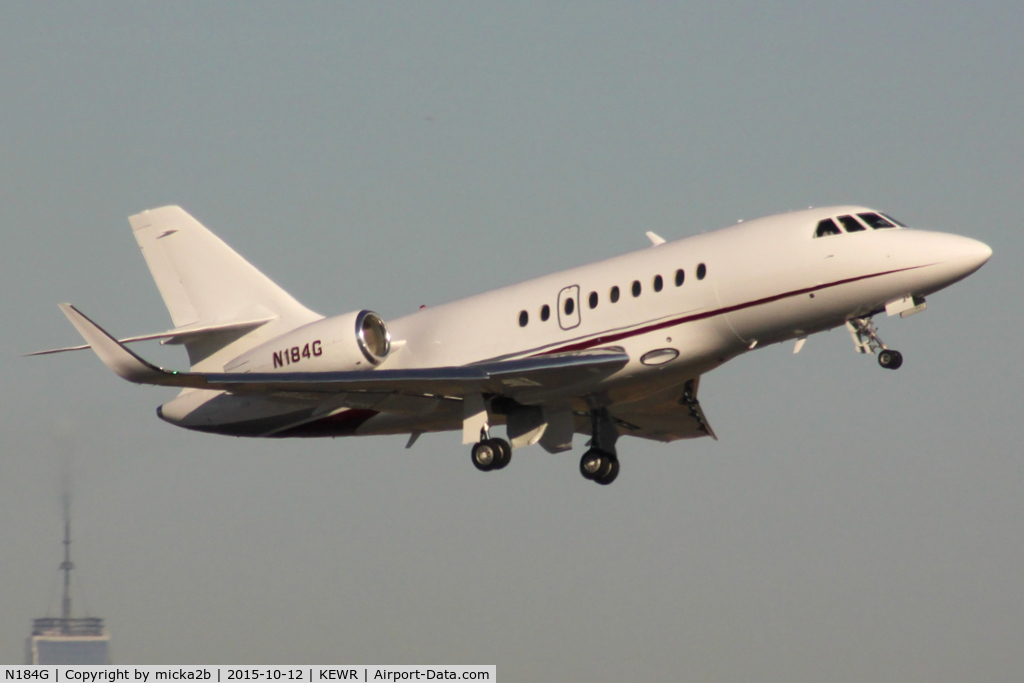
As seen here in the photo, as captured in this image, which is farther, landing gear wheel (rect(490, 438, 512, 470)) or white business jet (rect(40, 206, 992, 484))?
landing gear wheel (rect(490, 438, 512, 470))

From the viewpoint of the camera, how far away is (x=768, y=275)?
2138 cm

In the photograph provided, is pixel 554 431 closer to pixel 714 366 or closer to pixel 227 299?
pixel 714 366

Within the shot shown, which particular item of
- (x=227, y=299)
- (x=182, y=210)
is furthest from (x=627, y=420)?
(x=182, y=210)

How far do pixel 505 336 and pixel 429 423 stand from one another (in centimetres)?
279

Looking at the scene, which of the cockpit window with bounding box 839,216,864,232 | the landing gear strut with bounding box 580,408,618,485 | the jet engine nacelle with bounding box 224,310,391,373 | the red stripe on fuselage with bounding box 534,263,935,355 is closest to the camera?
the red stripe on fuselage with bounding box 534,263,935,355

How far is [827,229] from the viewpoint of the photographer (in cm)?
2153

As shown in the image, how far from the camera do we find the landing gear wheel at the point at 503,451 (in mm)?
23281

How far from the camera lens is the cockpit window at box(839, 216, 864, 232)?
21469 mm

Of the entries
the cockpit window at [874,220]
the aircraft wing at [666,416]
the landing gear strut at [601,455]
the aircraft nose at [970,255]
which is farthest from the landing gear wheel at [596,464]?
the aircraft nose at [970,255]

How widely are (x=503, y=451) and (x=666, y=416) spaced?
4302mm

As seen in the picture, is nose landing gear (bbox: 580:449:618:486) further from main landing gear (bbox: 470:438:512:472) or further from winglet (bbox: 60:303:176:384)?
winglet (bbox: 60:303:176:384)

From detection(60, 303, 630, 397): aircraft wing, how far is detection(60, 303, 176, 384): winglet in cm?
110

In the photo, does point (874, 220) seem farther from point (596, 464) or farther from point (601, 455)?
point (596, 464)

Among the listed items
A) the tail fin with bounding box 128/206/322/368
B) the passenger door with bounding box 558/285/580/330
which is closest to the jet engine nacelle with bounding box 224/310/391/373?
the tail fin with bounding box 128/206/322/368
